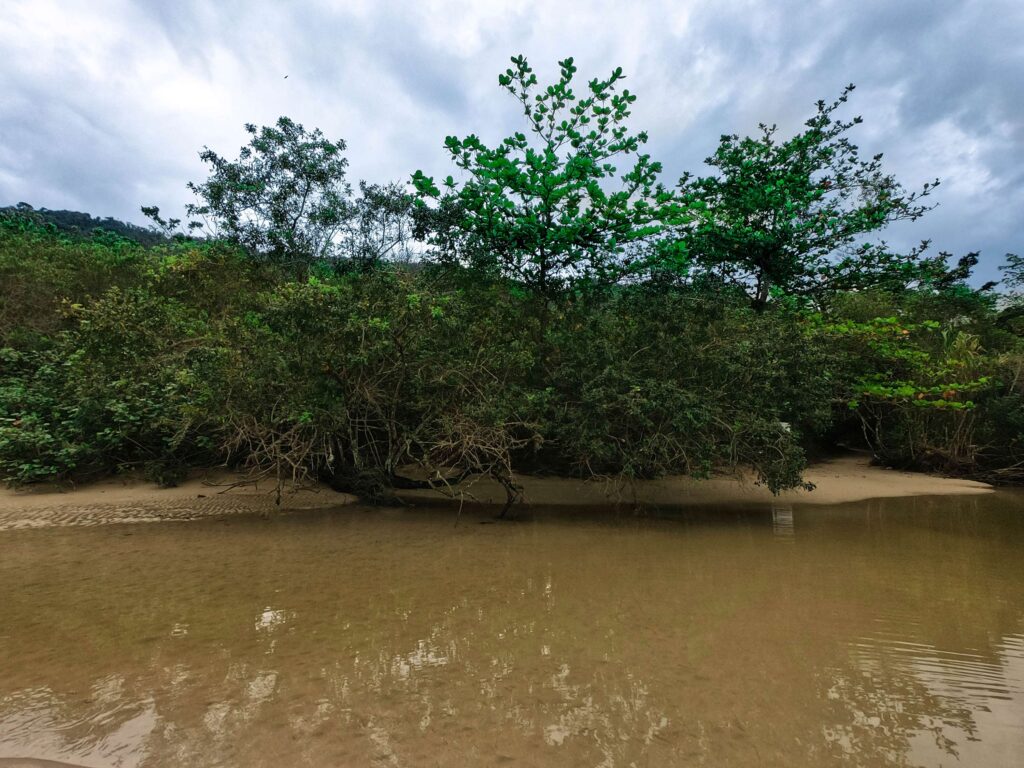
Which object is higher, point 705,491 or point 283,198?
point 283,198

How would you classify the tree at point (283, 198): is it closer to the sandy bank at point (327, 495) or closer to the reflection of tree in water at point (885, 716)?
the sandy bank at point (327, 495)

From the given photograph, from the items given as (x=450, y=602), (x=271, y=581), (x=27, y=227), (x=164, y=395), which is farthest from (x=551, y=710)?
(x=27, y=227)

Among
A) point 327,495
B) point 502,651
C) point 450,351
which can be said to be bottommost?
point 502,651

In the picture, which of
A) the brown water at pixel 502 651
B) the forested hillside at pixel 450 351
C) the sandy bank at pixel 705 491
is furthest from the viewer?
the sandy bank at pixel 705 491

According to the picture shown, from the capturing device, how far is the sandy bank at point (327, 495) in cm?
880

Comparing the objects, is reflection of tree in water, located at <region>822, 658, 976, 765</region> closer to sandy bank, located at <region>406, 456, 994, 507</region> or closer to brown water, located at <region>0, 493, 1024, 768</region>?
brown water, located at <region>0, 493, 1024, 768</region>

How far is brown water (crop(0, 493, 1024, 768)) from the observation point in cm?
318

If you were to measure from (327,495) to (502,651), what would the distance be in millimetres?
7088

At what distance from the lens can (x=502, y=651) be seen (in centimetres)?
438

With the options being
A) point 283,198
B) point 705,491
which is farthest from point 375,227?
point 705,491

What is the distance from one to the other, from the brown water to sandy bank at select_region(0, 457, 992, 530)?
3.51 ft

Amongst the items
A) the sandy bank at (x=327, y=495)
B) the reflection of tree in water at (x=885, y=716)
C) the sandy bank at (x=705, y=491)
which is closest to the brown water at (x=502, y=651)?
the reflection of tree in water at (x=885, y=716)

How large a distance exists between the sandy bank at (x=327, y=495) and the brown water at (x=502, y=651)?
1068 millimetres

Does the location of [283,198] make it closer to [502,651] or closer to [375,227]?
[375,227]
